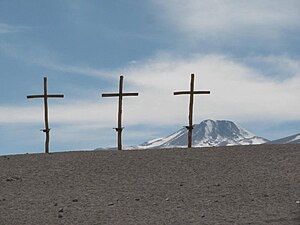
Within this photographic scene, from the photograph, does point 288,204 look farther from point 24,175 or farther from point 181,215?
point 24,175

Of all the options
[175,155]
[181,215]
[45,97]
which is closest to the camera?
[181,215]

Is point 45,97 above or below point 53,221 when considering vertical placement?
above

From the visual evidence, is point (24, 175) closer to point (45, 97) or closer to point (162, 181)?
point (162, 181)

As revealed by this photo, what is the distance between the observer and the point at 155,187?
24266 millimetres

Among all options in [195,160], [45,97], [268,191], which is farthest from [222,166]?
[45,97]

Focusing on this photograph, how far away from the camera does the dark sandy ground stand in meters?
20.5

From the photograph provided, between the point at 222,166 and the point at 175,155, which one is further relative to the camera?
the point at 175,155

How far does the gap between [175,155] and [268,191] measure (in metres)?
7.53

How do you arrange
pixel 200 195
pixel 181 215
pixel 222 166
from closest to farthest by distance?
1. pixel 181 215
2. pixel 200 195
3. pixel 222 166

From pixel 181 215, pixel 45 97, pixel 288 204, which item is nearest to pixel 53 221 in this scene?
pixel 181 215

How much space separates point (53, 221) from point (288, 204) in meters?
7.35

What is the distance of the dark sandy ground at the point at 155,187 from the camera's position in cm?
2048

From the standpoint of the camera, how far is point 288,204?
21.2 m

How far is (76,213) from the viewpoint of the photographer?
21.2 m
